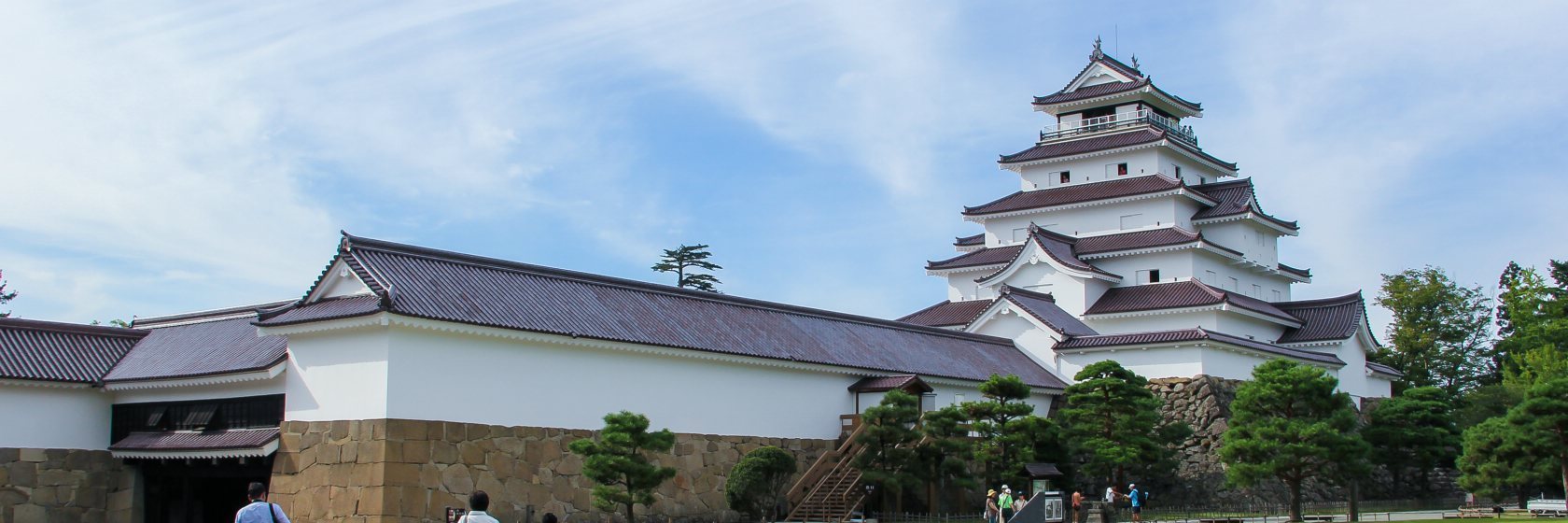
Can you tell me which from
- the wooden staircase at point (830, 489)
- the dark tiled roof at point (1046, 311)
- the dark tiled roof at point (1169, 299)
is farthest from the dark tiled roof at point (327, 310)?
the dark tiled roof at point (1169, 299)

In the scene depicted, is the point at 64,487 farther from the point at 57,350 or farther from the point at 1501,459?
the point at 1501,459

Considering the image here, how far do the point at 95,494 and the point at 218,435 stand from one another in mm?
3683

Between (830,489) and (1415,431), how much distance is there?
19.5 metres

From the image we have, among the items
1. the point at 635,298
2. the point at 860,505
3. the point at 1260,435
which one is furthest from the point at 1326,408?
the point at 635,298

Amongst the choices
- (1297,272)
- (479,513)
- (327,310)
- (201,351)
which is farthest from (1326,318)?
(479,513)

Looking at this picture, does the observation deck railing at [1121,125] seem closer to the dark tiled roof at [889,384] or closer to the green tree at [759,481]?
the dark tiled roof at [889,384]

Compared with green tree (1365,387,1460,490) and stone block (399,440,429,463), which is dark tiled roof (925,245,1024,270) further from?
stone block (399,440,429,463)

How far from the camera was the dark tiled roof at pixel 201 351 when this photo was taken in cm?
2705

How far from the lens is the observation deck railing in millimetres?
51906

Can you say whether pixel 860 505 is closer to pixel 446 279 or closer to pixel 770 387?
pixel 770 387

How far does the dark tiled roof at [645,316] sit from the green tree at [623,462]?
2869mm

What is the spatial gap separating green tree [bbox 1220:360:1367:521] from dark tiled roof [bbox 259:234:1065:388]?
798 centimetres

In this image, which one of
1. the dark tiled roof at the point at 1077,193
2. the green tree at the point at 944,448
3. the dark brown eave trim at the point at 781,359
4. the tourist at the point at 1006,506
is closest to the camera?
the dark brown eave trim at the point at 781,359

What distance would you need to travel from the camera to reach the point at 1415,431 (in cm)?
3922
